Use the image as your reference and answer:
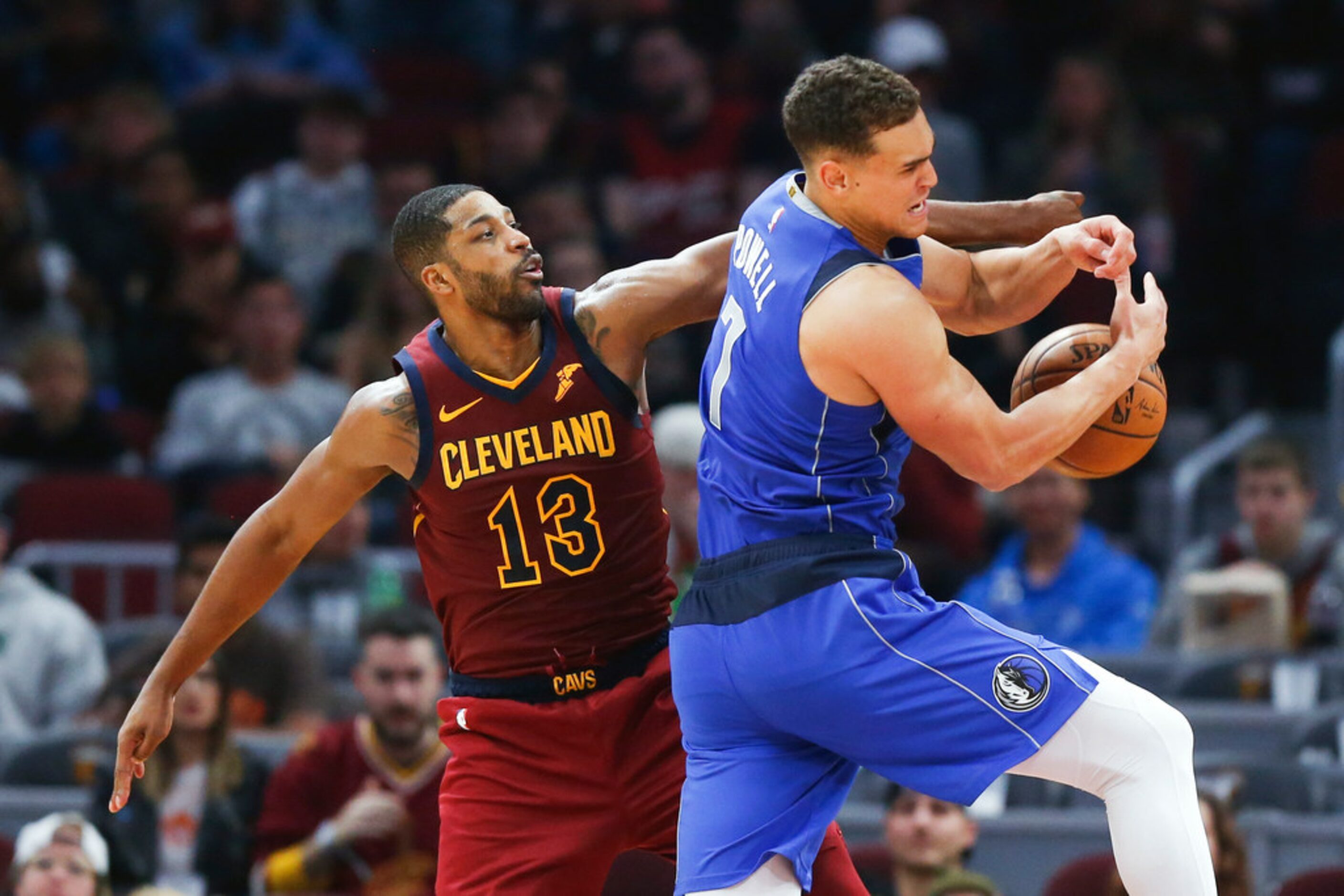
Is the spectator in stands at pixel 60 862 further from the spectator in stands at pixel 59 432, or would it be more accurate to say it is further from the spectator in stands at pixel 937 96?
the spectator in stands at pixel 937 96

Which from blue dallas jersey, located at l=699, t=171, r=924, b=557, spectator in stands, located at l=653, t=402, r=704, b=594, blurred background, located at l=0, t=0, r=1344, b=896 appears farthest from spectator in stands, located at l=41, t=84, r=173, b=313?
blue dallas jersey, located at l=699, t=171, r=924, b=557

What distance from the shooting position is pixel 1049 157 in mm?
11562

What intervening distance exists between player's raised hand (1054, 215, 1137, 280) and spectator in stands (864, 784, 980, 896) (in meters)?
2.48

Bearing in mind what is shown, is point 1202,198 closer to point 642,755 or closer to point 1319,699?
point 1319,699

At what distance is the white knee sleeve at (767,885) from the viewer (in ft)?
13.8

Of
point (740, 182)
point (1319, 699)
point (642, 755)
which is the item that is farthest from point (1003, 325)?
point (740, 182)

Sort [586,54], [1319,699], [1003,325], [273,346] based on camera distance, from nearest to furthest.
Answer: [1003,325], [1319,699], [273,346], [586,54]

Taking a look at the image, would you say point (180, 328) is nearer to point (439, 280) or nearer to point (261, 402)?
point (261, 402)

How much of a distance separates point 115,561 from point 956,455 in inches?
254

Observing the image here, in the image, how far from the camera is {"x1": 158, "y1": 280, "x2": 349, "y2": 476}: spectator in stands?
10219 mm

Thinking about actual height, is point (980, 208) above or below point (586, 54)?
below

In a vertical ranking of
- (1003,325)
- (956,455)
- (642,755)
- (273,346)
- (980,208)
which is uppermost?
(273,346)

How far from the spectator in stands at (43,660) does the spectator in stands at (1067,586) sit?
3652mm

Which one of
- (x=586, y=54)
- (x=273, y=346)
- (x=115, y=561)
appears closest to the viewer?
(x=115, y=561)
